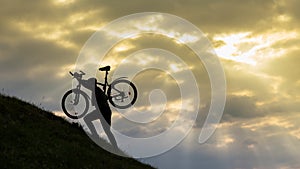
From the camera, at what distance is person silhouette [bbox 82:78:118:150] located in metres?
40.9

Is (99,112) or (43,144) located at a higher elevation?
(99,112)

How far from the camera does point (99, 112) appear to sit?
41.5m

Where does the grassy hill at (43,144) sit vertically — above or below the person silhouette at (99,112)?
below

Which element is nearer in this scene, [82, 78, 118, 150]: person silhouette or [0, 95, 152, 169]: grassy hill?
[0, 95, 152, 169]: grassy hill

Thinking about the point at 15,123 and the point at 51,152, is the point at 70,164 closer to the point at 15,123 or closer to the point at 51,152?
the point at 51,152

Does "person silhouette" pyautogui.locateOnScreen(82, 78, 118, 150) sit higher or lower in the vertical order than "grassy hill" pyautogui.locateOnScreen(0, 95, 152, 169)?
higher

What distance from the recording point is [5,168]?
23562 millimetres

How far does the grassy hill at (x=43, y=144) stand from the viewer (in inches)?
1054

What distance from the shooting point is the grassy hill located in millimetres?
26761

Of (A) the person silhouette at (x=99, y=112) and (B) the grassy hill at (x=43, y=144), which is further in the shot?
(A) the person silhouette at (x=99, y=112)

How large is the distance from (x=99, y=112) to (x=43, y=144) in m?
11.5

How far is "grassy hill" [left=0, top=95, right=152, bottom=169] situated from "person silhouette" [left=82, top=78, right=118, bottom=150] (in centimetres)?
117

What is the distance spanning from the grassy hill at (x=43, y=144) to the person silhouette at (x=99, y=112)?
117 centimetres

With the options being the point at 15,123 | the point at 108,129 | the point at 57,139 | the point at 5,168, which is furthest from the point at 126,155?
the point at 5,168
